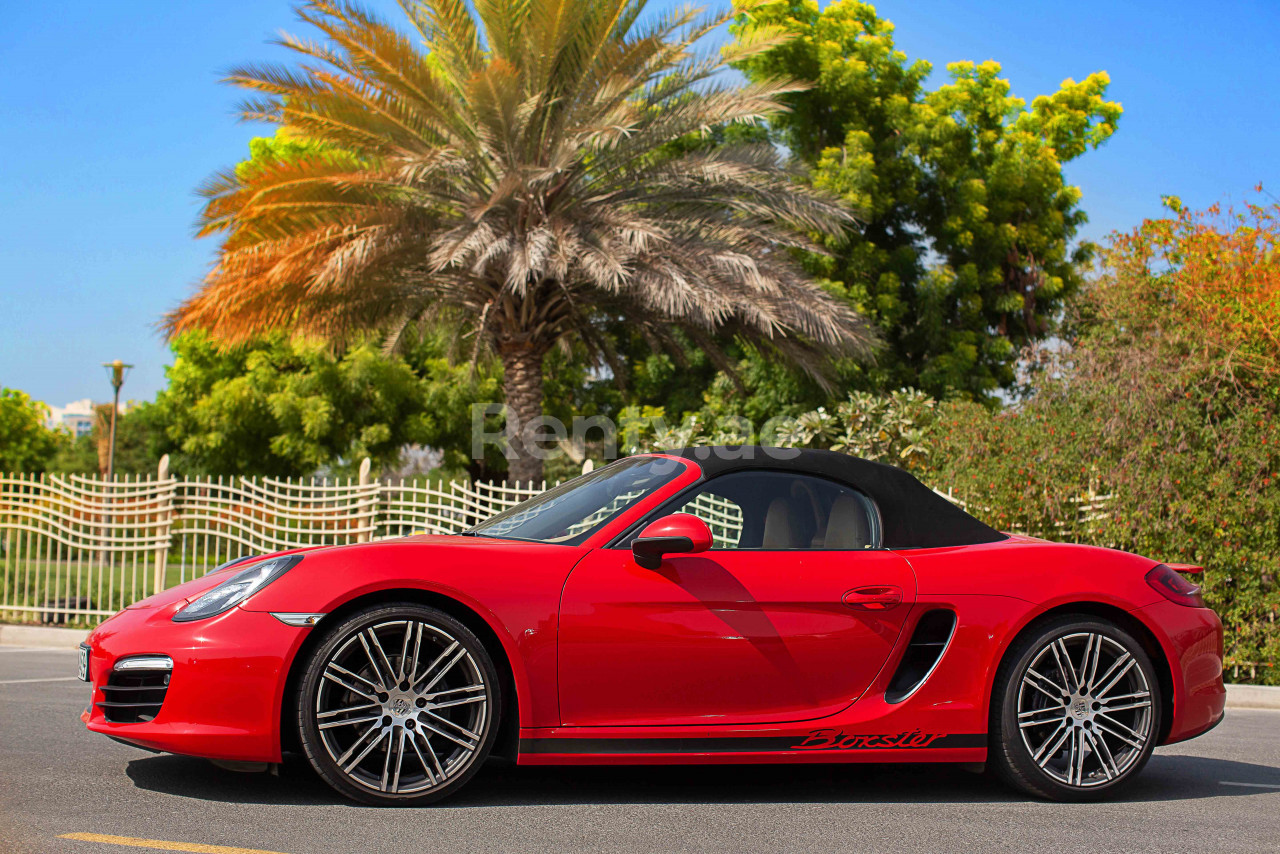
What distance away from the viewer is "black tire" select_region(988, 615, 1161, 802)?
4.52 metres

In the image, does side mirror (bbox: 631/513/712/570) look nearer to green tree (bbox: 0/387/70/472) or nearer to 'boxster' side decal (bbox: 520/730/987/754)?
'boxster' side decal (bbox: 520/730/987/754)

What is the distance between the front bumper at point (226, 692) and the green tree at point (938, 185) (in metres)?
21.2

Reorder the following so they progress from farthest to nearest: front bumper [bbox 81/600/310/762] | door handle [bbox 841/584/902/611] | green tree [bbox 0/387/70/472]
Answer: green tree [bbox 0/387/70/472] < door handle [bbox 841/584/902/611] < front bumper [bbox 81/600/310/762]

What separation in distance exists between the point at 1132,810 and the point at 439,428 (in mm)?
27213

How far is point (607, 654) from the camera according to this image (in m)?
4.15

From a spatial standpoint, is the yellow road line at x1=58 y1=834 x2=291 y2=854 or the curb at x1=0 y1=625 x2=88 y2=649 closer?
the yellow road line at x1=58 y1=834 x2=291 y2=854

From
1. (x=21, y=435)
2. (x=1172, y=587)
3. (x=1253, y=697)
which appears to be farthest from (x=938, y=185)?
(x=21, y=435)

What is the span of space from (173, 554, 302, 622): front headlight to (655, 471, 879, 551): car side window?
160 cm

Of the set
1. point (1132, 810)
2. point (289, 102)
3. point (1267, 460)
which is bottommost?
point (1132, 810)

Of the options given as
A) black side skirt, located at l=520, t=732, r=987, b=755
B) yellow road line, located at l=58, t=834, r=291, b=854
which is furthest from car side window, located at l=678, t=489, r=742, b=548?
yellow road line, located at l=58, t=834, r=291, b=854

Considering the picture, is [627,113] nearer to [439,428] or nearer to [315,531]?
[315,531]

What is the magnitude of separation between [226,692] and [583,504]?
162 centimetres

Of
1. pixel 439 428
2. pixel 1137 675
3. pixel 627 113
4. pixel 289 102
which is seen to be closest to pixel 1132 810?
pixel 1137 675

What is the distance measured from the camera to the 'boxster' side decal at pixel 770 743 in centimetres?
415
